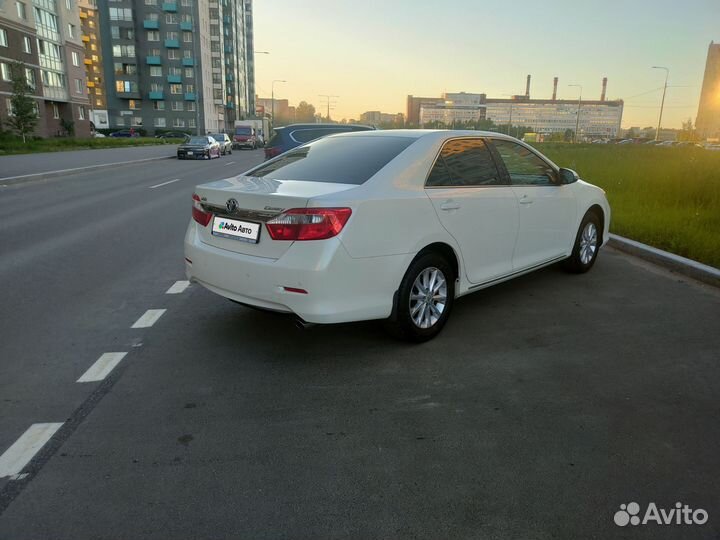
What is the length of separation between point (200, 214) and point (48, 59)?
65.3 meters

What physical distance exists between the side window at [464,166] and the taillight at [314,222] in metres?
0.99

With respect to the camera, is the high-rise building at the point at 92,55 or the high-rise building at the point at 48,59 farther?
the high-rise building at the point at 92,55

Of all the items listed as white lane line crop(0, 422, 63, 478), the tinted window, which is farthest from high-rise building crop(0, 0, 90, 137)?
white lane line crop(0, 422, 63, 478)

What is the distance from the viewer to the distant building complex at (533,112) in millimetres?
137000

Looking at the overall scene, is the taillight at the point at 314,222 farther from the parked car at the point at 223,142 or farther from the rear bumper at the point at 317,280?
the parked car at the point at 223,142

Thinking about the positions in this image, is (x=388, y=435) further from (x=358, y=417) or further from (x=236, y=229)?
(x=236, y=229)

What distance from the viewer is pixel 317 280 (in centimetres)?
360

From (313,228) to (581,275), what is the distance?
4.13 meters

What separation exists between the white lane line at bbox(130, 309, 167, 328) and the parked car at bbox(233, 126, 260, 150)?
50091 millimetres

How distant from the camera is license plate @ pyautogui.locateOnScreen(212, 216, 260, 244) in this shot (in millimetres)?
3871

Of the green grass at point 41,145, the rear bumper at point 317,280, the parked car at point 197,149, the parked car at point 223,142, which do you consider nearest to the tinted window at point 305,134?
the rear bumper at point 317,280

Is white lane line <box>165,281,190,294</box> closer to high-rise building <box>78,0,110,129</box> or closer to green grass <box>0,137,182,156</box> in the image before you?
green grass <box>0,137,182,156</box>

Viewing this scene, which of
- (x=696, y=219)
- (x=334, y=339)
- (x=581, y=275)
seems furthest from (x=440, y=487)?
(x=696, y=219)

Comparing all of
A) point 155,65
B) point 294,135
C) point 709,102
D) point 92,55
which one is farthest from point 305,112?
point 294,135
